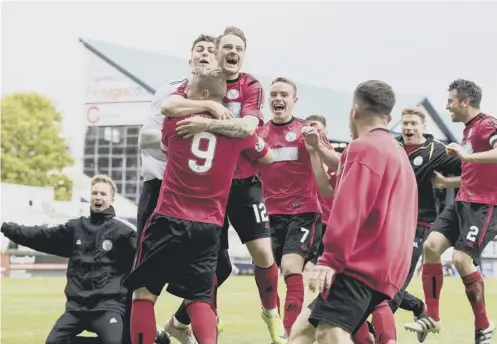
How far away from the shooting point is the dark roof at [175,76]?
48.8 metres

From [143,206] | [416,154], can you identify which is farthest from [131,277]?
[416,154]

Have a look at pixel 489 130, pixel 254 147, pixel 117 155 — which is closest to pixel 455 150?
pixel 489 130

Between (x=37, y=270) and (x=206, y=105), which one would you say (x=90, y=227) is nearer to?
(x=206, y=105)

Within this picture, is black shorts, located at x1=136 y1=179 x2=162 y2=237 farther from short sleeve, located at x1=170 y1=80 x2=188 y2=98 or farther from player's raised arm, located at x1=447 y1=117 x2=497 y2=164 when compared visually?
player's raised arm, located at x1=447 y1=117 x2=497 y2=164

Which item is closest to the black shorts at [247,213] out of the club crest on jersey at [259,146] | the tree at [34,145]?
the club crest on jersey at [259,146]

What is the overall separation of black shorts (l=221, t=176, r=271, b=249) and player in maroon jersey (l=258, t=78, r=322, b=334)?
0.87 metres

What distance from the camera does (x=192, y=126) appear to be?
5.27 m

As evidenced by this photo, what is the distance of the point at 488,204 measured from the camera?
27.1 feet

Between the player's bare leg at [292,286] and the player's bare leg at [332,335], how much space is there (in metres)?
2.96

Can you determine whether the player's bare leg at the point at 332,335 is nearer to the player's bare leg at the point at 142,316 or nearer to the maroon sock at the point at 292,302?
the player's bare leg at the point at 142,316

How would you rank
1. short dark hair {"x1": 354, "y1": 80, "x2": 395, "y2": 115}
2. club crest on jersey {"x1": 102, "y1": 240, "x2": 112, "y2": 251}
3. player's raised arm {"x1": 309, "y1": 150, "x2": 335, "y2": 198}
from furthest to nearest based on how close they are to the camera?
club crest on jersey {"x1": 102, "y1": 240, "x2": 112, "y2": 251} < player's raised arm {"x1": 309, "y1": 150, "x2": 335, "y2": 198} < short dark hair {"x1": 354, "y1": 80, "x2": 395, "y2": 115}

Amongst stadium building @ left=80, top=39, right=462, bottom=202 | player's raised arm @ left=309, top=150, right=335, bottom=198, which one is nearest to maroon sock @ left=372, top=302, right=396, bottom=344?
player's raised arm @ left=309, top=150, right=335, bottom=198

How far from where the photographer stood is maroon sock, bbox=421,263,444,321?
8602 millimetres

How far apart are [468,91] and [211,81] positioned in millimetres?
3771
